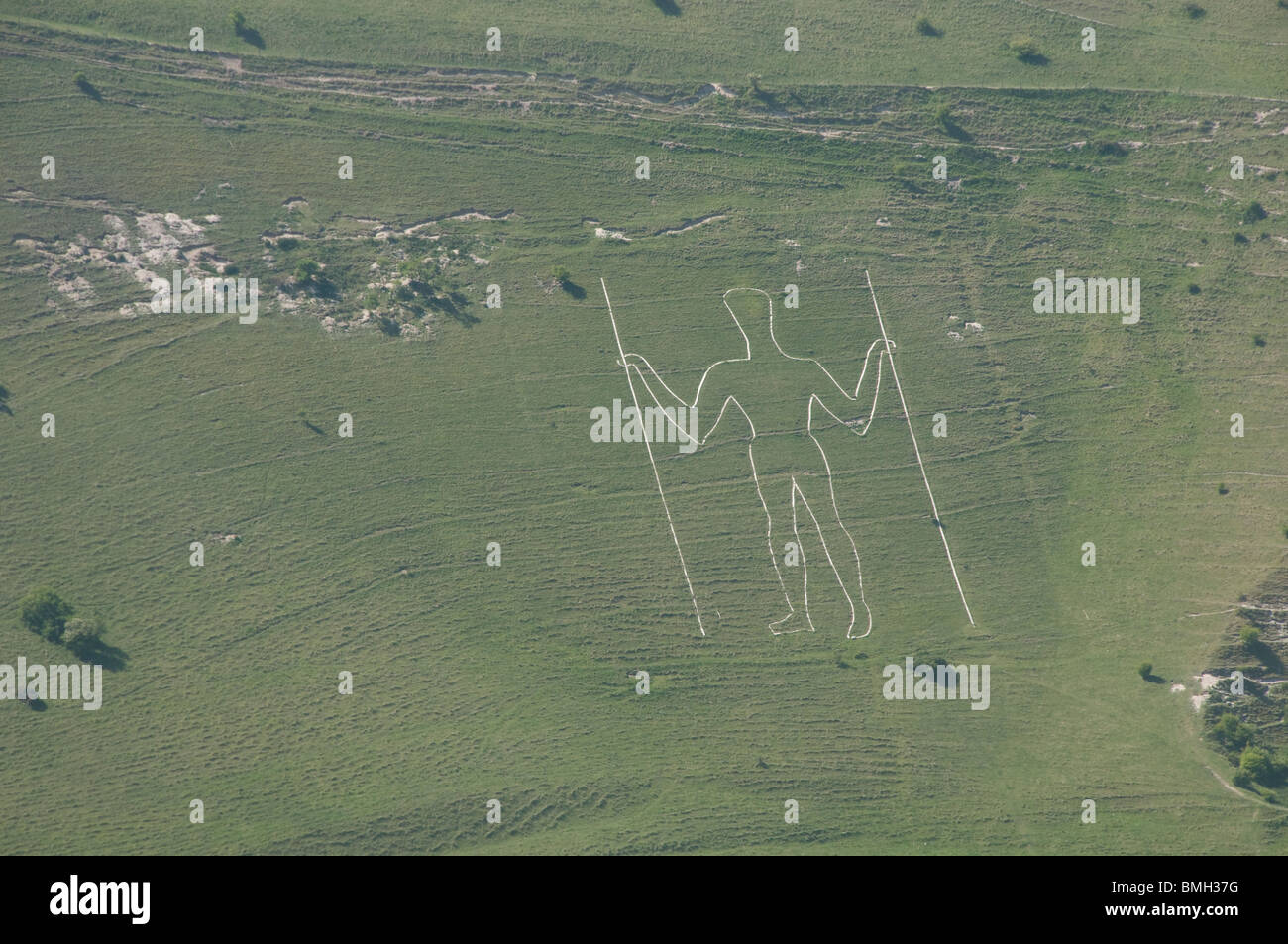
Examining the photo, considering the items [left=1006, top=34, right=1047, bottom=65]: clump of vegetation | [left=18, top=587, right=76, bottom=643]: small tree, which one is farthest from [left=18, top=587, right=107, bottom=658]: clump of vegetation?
[left=1006, top=34, right=1047, bottom=65]: clump of vegetation

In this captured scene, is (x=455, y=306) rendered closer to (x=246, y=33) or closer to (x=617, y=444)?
(x=617, y=444)

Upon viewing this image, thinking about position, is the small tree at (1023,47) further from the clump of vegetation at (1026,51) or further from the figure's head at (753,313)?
the figure's head at (753,313)

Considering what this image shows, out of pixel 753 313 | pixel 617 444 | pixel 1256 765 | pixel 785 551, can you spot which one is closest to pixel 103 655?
pixel 617 444

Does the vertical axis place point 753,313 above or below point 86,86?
below

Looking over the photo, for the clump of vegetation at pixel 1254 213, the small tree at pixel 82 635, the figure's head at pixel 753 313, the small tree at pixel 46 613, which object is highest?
the clump of vegetation at pixel 1254 213

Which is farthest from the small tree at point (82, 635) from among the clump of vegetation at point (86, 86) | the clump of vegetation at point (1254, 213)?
the clump of vegetation at point (1254, 213)

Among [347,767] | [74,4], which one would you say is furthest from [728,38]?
[347,767]

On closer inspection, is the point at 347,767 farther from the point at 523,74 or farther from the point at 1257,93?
the point at 1257,93
